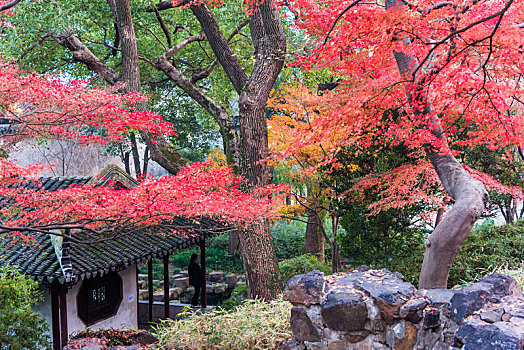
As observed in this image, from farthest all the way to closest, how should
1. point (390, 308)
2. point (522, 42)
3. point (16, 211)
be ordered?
point (16, 211) → point (522, 42) → point (390, 308)

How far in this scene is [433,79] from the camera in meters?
5.95

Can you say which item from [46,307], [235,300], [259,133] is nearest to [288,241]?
[235,300]

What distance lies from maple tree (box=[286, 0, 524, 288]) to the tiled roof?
11.5ft

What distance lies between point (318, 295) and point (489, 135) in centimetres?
539

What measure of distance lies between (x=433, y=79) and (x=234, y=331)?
14.3 ft

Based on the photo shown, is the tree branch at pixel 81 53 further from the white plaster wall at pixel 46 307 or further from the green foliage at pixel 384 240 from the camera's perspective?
the green foliage at pixel 384 240

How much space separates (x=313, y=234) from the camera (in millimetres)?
15836

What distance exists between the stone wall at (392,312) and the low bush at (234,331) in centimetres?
58

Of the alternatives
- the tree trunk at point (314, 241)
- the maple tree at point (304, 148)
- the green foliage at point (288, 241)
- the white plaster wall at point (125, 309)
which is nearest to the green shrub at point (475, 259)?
the maple tree at point (304, 148)

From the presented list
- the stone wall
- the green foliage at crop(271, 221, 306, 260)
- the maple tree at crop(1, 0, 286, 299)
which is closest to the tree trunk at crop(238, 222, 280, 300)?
the maple tree at crop(1, 0, 286, 299)

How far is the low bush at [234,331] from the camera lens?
523cm

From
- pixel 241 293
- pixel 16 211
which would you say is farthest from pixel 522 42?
pixel 241 293

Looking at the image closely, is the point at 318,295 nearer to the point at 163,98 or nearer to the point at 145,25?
the point at 145,25

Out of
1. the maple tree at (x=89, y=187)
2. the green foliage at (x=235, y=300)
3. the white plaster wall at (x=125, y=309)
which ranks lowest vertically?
the green foliage at (x=235, y=300)
